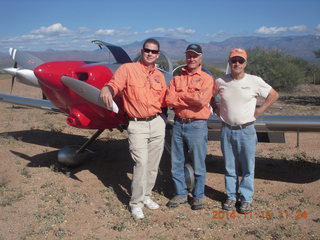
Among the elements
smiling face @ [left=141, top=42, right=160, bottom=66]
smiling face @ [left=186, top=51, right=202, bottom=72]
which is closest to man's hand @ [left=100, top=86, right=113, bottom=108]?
smiling face @ [left=141, top=42, right=160, bottom=66]

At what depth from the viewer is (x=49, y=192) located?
16.3 feet

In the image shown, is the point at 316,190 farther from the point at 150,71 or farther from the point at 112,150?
the point at 112,150

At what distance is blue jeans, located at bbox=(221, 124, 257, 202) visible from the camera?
3977 millimetres

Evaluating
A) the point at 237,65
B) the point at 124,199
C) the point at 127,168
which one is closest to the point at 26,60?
the point at 127,168

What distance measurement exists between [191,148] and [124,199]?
1.34 m

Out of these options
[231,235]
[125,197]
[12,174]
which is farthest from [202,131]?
[12,174]

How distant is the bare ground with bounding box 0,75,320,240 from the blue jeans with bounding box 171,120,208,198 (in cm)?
35

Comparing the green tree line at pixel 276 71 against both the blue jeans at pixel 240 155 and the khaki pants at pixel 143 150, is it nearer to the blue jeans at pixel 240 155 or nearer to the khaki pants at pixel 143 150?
the blue jeans at pixel 240 155

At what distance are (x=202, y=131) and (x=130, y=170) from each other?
2.47m

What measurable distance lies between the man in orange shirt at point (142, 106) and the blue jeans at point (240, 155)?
0.82 metres

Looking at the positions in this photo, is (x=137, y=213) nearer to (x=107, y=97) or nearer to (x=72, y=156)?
(x=107, y=97)

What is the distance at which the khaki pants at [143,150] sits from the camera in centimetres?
396

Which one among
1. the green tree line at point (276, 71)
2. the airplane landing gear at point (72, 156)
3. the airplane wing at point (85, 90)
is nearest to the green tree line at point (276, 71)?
the green tree line at point (276, 71)

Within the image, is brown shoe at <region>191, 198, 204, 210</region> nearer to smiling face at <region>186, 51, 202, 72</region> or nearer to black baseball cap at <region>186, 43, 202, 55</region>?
smiling face at <region>186, 51, 202, 72</region>
